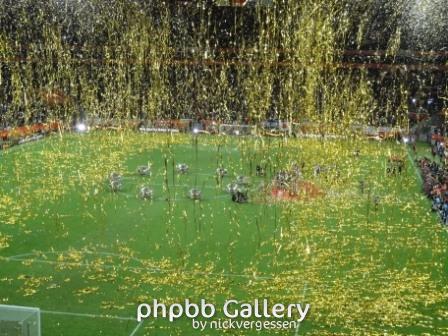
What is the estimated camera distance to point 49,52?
38.7 meters

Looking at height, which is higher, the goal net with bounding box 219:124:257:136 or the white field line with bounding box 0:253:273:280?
the goal net with bounding box 219:124:257:136

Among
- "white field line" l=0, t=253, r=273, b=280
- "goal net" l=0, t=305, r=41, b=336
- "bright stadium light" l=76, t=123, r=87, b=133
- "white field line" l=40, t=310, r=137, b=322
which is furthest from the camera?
"bright stadium light" l=76, t=123, r=87, b=133

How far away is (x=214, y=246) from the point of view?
17.2 metres

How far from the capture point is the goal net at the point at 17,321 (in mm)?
9781

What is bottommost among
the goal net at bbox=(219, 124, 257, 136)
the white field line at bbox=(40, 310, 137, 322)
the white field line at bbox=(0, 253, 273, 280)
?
the white field line at bbox=(40, 310, 137, 322)

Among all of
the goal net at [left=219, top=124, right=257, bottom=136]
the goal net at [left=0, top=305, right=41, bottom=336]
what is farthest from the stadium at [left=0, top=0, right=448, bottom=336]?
the goal net at [left=219, top=124, right=257, bottom=136]

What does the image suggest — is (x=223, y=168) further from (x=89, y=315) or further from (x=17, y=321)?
(x=17, y=321)

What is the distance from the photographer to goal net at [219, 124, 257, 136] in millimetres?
37094

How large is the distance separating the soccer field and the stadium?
0.23 ft

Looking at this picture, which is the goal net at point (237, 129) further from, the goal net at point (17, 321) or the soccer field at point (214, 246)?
A: the goal net at point (17, 321)

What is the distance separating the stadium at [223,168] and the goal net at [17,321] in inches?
1.2

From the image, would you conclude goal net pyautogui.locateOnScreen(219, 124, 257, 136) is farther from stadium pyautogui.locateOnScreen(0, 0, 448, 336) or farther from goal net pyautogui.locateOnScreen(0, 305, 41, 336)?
goal net pyautogui.locateOnScreen(0, 305, 41, 336)

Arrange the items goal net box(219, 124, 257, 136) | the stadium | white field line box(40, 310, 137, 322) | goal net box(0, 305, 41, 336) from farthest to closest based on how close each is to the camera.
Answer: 1. goal net box(219, 124, 257, 136)
2. the stadium
3. white field line box(40, 310, 137, 322)
4. goal net box(0, 305, 41, 336)

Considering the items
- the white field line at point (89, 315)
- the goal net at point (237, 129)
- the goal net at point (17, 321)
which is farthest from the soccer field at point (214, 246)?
the goal net at point (237, 129)
